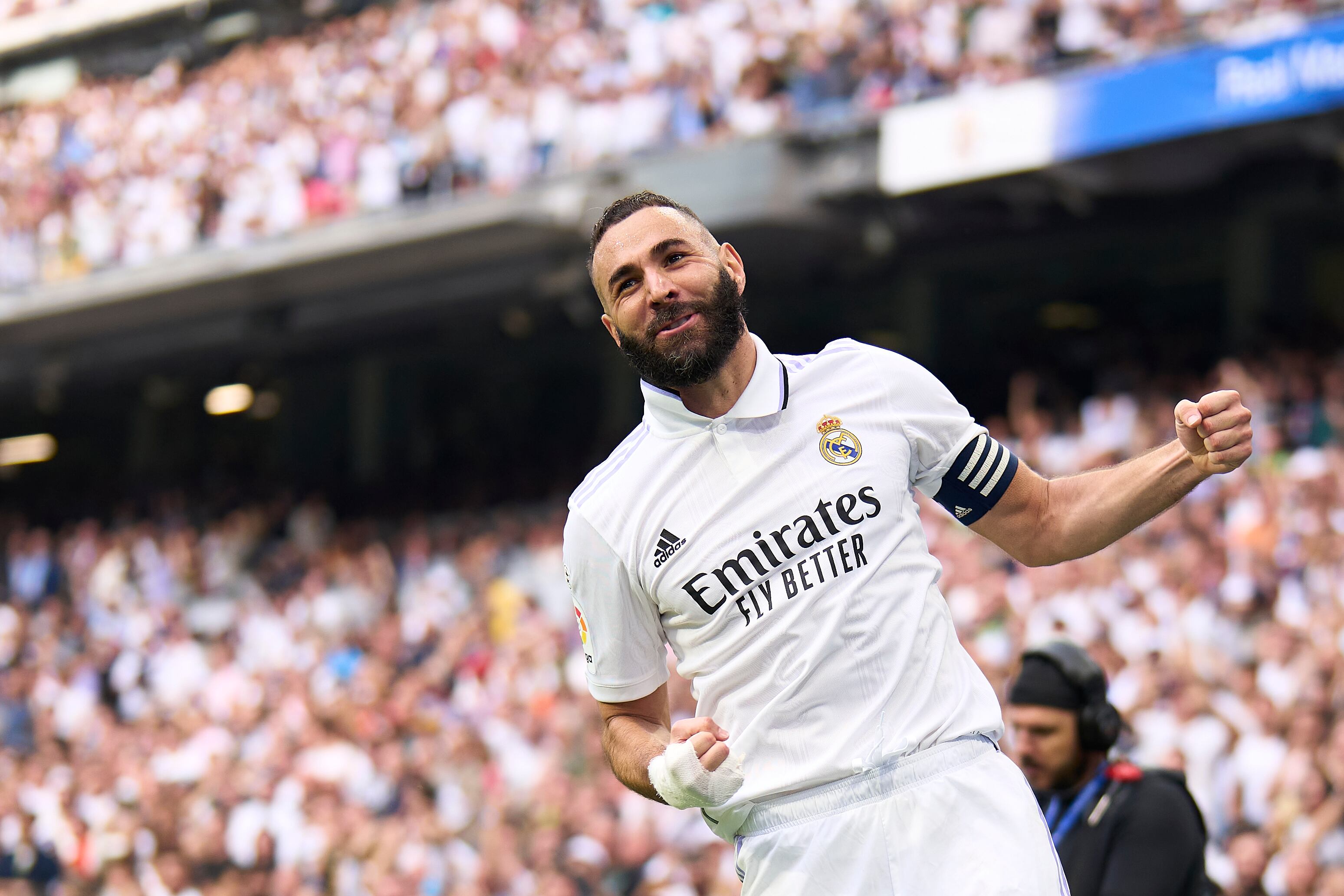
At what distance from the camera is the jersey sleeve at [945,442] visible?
277 centimetres

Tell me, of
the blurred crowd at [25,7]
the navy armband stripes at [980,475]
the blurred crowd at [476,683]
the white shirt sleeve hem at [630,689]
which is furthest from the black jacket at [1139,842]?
the blurred crowd at [25,7]

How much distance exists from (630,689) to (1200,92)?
1054 cm

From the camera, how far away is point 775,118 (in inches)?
564

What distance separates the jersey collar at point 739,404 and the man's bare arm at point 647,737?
0.47 meters

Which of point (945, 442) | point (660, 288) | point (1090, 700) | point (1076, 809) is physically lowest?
point (1076, 809)

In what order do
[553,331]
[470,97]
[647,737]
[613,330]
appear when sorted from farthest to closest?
[553,331], [470,97], [613,330], [647,737]

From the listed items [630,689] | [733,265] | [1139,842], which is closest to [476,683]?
[1139,842]

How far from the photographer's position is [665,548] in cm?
268

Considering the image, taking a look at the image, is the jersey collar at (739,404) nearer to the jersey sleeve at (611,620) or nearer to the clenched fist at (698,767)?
the jersey sleeve at (611,620)

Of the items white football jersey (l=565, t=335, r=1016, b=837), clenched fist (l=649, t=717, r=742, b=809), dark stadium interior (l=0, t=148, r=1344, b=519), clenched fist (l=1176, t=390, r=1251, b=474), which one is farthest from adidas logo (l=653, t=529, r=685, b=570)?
dark stadium interior (l=0, t=148, r=1344, b=519)

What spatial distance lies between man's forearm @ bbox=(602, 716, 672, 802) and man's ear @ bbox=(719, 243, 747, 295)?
2.56 ft

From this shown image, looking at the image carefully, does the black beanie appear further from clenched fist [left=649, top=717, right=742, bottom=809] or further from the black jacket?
clenched fist [left=649, top=717, right=742, bottom=809]

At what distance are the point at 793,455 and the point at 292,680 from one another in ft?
43.5

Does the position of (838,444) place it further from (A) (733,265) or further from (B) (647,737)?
(B) (647,737)
